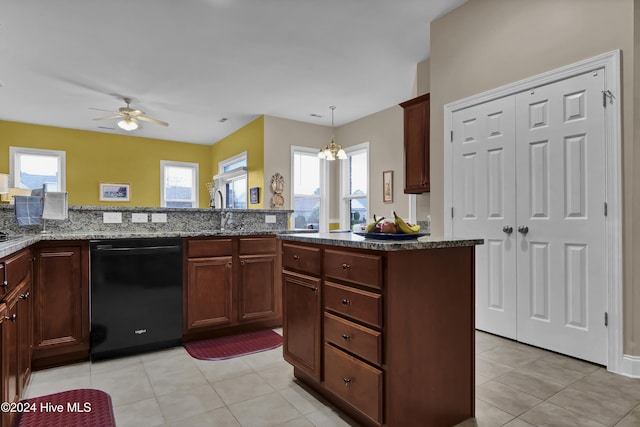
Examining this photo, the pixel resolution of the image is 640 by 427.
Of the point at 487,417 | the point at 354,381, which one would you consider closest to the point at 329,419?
the point at 354,381

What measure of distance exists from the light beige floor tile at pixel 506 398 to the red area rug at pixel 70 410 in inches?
79.0

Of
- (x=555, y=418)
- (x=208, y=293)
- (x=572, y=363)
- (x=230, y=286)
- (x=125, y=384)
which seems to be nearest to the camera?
(x=555, y=418)

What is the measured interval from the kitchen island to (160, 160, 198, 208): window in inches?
279

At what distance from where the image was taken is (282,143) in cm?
658

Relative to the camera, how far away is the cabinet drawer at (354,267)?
1.59 m

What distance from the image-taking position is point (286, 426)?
5.88 feet

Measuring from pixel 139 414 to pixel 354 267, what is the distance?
1.40 metres

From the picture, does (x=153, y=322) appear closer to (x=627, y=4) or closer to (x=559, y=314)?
(x=559, y=314)

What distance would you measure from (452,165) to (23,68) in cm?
518

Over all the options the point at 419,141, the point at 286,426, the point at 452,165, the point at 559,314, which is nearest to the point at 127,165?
the point at 419,141

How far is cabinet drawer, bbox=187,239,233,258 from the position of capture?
3.02m

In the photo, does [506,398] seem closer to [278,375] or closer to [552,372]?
[552,372]

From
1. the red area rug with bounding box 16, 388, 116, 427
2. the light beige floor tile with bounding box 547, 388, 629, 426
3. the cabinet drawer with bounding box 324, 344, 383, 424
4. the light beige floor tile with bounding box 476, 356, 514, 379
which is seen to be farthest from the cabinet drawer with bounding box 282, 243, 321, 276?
the light beige floor tile with bounding box 547, 388, 629, 426

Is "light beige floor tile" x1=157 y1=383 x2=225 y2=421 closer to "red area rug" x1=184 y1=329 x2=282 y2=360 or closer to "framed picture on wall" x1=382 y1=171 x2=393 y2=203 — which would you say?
"red area rug" x1=184 y1=329 x2=282 y2=360
